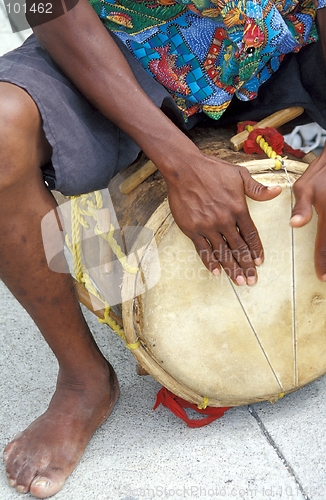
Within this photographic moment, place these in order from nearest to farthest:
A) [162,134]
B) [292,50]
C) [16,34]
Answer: [162,134], [292,50], [16,34]

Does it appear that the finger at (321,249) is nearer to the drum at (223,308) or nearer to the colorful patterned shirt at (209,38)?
the drum at (223,308)

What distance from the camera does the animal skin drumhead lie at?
122 cm

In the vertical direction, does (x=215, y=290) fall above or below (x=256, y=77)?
below

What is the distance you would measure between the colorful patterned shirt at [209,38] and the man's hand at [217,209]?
28 centimetres

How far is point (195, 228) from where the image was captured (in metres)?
1.13

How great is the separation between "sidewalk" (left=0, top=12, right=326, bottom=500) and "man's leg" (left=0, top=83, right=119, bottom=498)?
51mm

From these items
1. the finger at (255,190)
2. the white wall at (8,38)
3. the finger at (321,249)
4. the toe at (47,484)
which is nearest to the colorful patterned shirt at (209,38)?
the finger at (255,190)

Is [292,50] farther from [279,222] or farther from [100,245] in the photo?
[100,245]

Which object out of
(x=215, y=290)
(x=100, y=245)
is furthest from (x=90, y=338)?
(x=215, y=290)

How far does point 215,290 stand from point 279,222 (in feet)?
0.66

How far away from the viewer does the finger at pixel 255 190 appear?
3.71ft

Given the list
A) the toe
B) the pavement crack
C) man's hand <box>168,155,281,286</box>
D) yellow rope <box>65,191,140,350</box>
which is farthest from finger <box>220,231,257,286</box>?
the toe

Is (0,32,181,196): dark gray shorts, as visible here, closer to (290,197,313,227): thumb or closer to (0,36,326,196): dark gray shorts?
(0,36,326,196): dark gray shorts

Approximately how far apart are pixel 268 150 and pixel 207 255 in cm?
31
